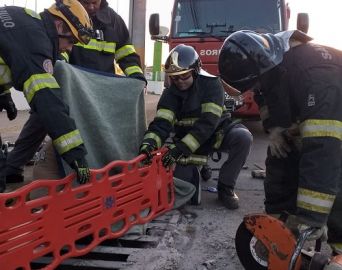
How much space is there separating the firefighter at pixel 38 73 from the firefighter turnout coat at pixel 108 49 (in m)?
1.16

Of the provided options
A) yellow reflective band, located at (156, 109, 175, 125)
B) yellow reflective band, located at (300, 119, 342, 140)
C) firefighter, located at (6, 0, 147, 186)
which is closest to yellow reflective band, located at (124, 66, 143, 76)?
firefighter, located at (6, 0, 147, 186)

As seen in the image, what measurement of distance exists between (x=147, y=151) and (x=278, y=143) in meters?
1.07

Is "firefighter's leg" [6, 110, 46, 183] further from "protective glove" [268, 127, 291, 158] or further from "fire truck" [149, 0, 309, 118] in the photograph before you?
"fire truck" [149, 0, 309, 118]

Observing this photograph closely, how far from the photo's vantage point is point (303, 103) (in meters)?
2.25

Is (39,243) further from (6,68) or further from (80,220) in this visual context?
(6,68)

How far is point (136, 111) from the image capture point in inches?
137

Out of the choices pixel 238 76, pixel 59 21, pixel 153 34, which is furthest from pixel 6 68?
pixel 153 34

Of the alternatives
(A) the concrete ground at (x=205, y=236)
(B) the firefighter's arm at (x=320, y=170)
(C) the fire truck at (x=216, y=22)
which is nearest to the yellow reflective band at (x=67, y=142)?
(A) the concrete ground at (x=205, y=236)

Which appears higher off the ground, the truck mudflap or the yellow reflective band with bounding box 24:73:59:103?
the yellow reflective band with bounding box 24:73:59:103

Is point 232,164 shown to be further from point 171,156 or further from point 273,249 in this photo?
point 273,249

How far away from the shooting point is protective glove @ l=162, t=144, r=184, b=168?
3551 mm

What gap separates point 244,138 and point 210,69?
343cm

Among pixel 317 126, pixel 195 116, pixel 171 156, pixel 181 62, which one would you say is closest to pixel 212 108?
pixel 195 116

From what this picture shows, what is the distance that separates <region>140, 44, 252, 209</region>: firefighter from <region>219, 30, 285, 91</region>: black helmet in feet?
4.45
